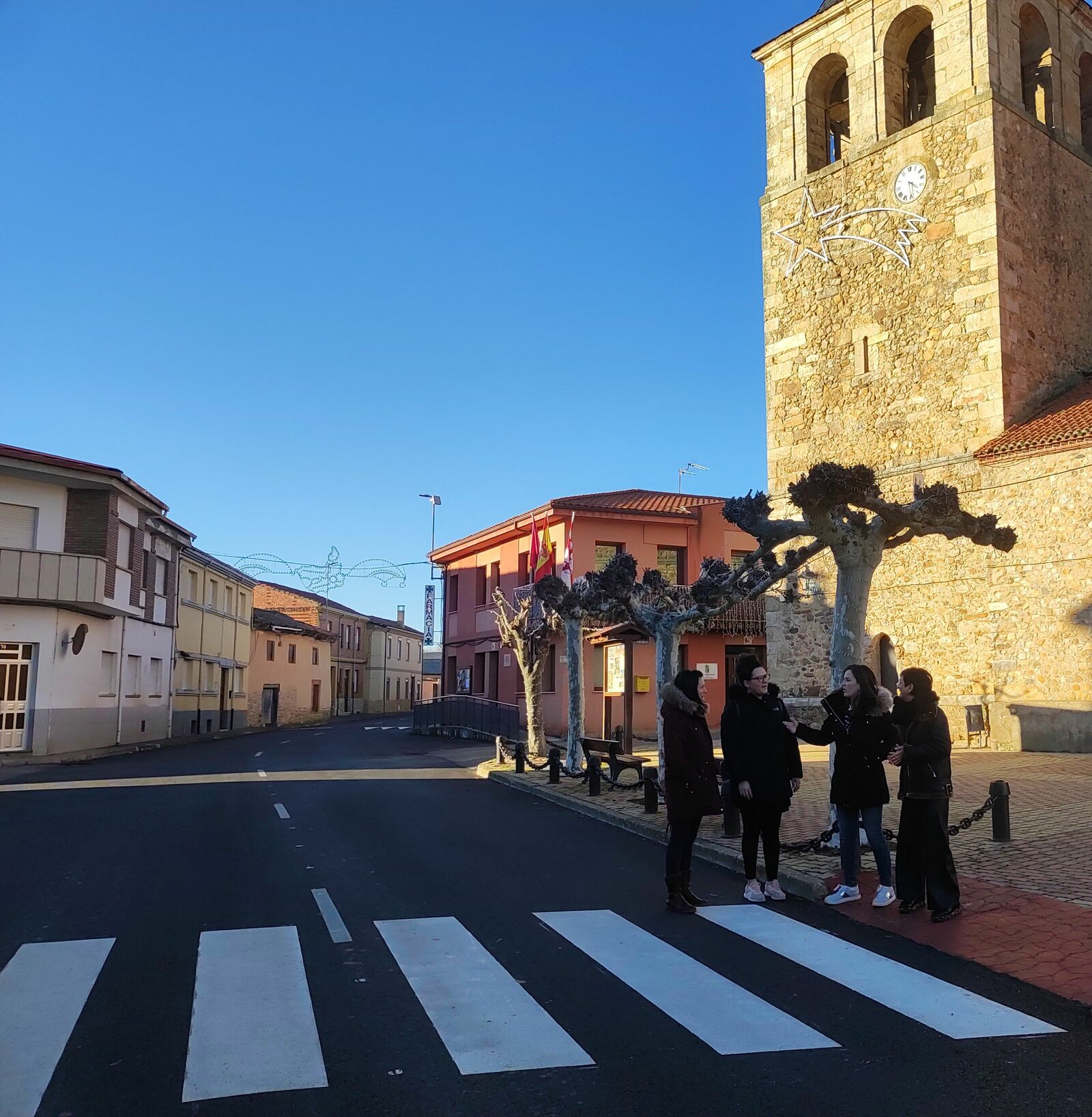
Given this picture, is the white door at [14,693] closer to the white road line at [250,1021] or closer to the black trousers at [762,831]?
the white road line at [250,1021]

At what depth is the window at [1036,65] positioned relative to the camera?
22000 mm

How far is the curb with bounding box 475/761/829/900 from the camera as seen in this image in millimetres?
7414

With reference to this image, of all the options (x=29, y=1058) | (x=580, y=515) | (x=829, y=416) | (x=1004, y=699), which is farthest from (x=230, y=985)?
(x=580, y=515)

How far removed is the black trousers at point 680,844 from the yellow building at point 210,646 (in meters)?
30.2

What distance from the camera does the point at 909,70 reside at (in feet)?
75.8

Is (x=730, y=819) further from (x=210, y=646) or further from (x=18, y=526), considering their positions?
(x=210, y=646)

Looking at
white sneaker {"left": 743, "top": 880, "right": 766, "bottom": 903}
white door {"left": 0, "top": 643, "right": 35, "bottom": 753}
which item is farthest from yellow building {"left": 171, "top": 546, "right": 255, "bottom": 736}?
white sneaker {"left": 743, "top": 880, "right": 766, "bottom": 903}

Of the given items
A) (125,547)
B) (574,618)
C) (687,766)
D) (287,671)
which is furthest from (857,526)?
(287,671)

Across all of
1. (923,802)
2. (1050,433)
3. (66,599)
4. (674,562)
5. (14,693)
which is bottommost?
(923,802)

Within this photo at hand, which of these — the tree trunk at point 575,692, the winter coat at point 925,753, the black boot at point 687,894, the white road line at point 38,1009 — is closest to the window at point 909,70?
the tree trunk at point 575,692

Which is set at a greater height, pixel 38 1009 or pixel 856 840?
pixel 856 840

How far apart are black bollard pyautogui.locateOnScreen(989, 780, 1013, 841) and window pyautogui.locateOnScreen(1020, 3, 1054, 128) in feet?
61.3

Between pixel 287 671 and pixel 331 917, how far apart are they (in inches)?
1873

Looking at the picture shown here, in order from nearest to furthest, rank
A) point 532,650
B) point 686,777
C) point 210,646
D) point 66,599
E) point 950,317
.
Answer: point 686,777
point 950,317
point 532,650
point 66,599
point 210,646
